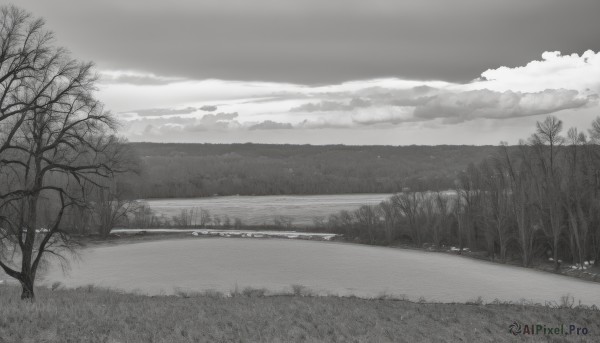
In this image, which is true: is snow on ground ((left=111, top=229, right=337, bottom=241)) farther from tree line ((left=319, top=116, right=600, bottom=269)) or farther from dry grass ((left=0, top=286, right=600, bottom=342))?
dry grass ((left=0, top=286, right=600, bottom=342))

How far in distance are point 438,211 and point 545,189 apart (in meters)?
17.3

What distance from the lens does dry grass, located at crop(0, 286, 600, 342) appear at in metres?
12.2

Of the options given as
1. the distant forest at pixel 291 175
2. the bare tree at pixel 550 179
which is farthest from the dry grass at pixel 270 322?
the distant forest at pixel 291 175

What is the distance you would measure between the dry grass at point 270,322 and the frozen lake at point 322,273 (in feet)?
28.3

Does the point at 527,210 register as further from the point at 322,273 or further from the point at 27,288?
the point at 27,288

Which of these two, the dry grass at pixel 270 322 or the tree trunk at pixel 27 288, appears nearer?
the dry grass at pixel 270 322

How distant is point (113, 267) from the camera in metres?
45.0

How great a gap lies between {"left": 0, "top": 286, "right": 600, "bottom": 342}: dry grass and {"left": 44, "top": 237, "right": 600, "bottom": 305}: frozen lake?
340 inches

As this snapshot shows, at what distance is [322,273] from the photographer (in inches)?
1609

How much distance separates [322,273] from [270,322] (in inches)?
1024

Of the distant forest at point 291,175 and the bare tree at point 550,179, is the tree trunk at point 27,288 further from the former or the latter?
the distant forest at point 291,175

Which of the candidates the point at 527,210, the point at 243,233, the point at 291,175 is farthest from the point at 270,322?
the point at 291,175

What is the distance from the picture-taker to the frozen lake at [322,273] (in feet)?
108

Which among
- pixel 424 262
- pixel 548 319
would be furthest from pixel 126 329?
pixel 424 262
